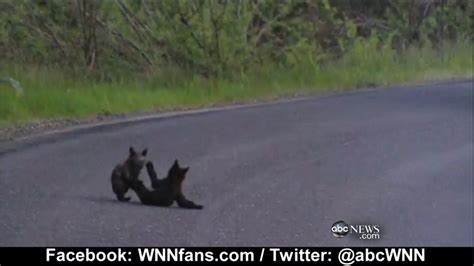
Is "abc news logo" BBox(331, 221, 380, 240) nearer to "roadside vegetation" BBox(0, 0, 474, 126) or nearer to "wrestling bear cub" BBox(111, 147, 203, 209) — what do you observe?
"wrestling bear cub" BBox(111, 147, 203, 209)

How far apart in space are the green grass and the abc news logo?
298 inches

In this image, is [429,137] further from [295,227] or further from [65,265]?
[65,265]

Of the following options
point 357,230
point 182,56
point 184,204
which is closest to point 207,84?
point 182,56

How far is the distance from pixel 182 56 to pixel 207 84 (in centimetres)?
149

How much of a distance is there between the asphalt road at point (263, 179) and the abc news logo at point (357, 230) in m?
0.07

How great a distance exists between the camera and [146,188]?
10.3 m

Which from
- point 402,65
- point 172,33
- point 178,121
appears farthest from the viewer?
point 402,65

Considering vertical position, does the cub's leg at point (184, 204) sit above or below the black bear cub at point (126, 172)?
below

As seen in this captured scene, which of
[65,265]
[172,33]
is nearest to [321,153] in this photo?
[65,265]

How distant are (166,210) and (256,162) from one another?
2739 millimetres

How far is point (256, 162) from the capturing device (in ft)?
41.5

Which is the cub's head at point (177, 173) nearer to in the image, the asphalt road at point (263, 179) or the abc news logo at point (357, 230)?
the asphalt road at point (263, 179)

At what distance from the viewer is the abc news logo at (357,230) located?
8895 millimetres

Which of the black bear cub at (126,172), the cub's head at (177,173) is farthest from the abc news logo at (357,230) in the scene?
the black bear cub at (126,172)
